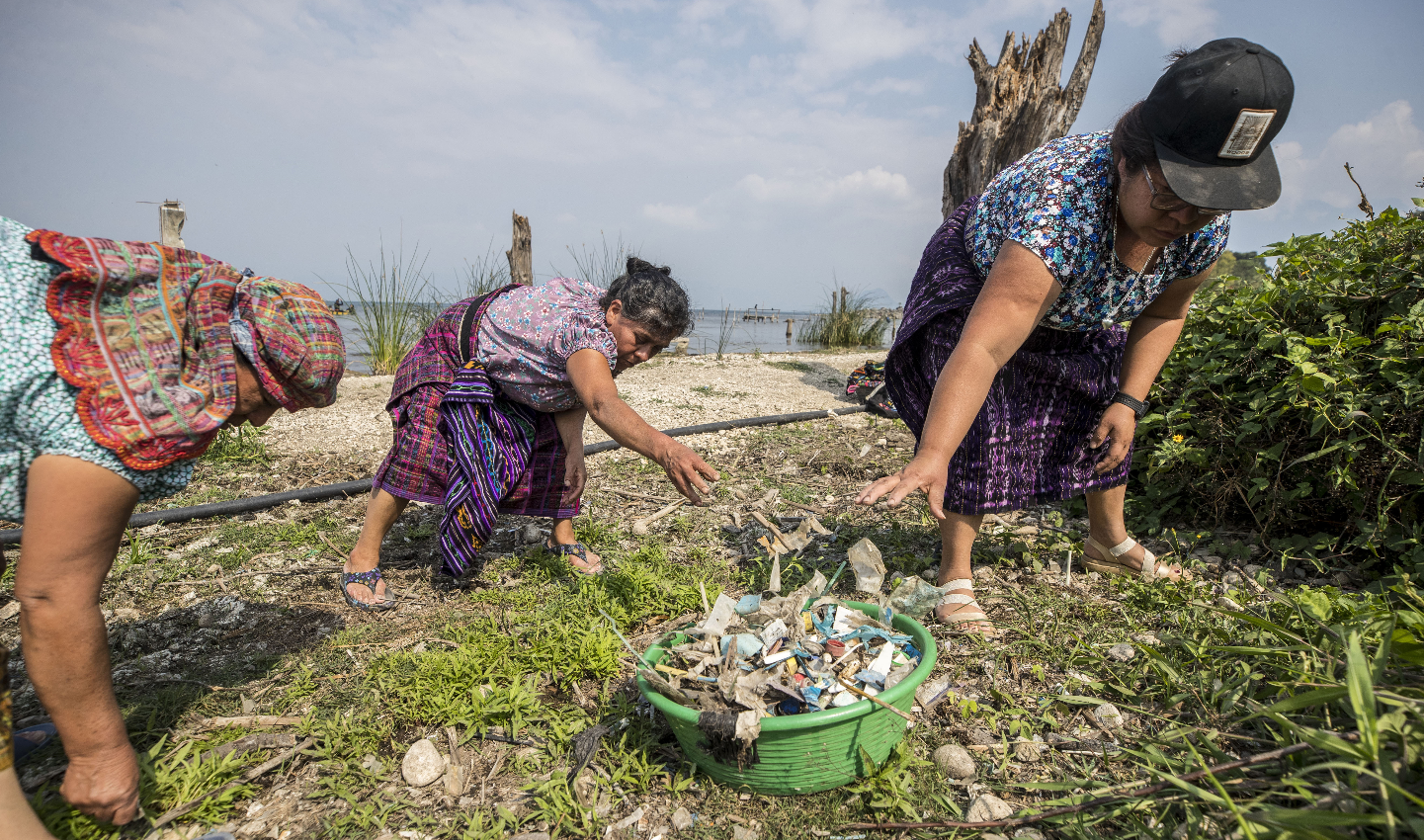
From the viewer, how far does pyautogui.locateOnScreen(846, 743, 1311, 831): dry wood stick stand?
1.35 m

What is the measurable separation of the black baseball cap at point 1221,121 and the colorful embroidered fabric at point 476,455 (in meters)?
2.31

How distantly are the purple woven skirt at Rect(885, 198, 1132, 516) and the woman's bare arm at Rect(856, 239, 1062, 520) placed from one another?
1.31 ft

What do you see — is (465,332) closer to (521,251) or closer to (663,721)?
(663,721)

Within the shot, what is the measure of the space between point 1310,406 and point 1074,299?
1.28 metres

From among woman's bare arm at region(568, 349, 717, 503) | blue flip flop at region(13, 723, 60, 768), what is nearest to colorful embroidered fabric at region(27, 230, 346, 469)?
woman's bare arm at region(568, 349, 717, 503)

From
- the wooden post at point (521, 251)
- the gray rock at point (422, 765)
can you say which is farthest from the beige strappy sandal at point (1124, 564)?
the wooden post at point (521, 251)

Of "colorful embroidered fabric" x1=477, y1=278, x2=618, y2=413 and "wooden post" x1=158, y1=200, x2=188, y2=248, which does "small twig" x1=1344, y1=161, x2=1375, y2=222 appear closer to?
"colorful embroidered fabric" x1=477, y1=278, x2=618, y2=413

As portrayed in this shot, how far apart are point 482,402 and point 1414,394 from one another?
3330 millimetres

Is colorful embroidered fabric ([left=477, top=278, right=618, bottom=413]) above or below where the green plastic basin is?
above

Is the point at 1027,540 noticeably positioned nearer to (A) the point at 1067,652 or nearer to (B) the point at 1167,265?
(A) the point at 1067,652

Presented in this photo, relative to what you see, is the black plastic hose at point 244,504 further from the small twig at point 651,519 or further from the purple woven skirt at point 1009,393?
the purple woven skirt at point 1009,393

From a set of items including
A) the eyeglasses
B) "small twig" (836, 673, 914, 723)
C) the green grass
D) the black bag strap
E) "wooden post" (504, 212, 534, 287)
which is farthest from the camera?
"wooden post" (504, 212, 534, 287)

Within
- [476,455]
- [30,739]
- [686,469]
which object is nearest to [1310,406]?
[686,469]

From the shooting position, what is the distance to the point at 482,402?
2814 millimetres
